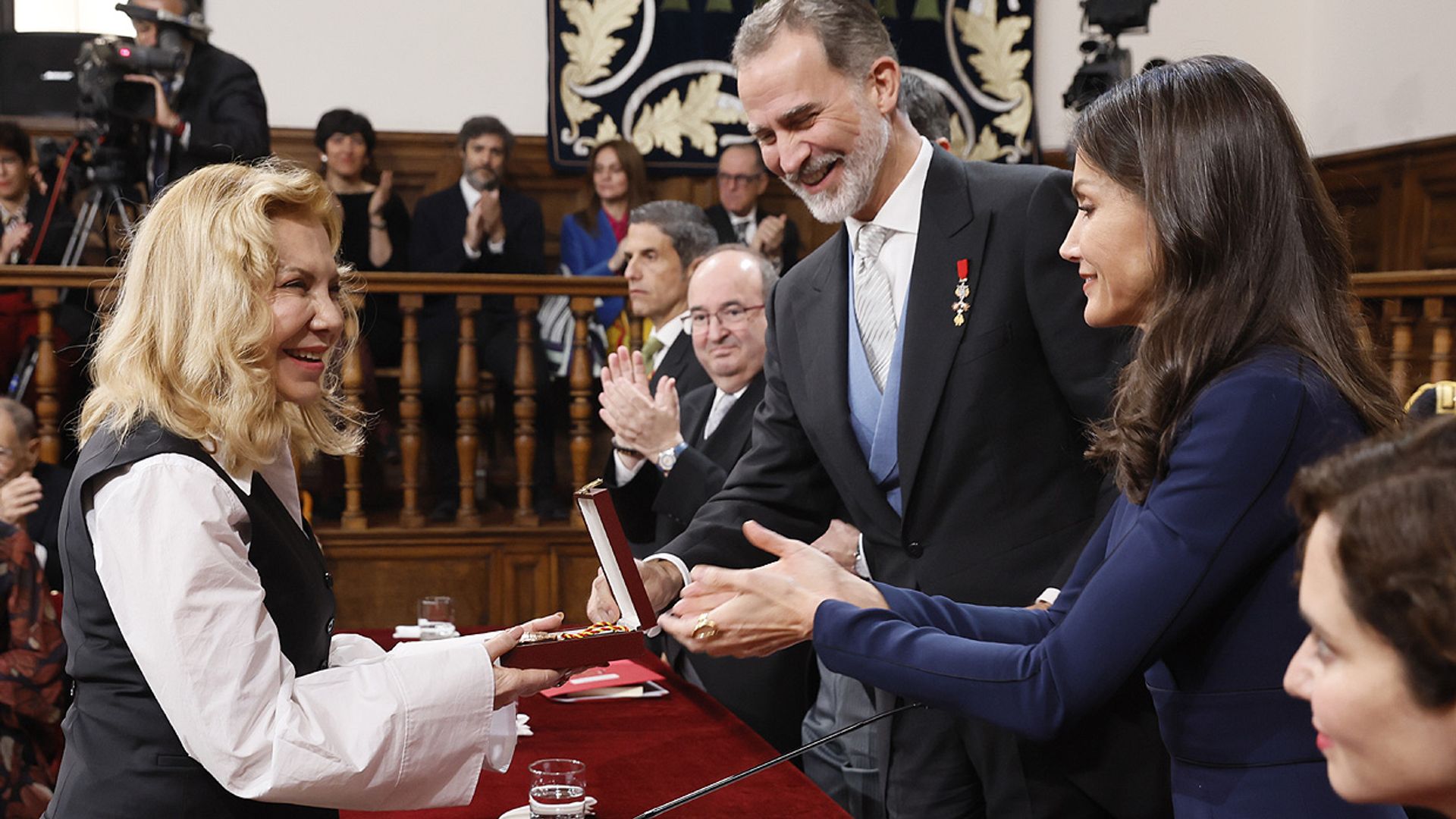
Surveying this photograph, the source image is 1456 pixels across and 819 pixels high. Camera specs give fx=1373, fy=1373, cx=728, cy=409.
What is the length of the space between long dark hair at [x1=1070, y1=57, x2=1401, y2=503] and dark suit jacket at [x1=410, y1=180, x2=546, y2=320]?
14.3 ft

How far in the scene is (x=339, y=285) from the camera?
1.87 meters

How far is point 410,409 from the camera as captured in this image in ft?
16.8

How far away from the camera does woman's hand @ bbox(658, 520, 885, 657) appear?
5.73 ft

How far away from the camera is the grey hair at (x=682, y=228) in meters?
4.55

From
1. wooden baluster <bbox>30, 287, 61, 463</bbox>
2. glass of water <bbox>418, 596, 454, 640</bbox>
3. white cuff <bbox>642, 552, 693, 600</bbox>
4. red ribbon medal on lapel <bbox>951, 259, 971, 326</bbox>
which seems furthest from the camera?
wooden baluster <bbox>30, 287, 61, 463</bbox>

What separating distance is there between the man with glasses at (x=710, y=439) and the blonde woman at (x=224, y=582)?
4.15ft

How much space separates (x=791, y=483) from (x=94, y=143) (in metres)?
3.57

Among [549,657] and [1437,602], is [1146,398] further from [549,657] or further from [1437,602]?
[549,657]

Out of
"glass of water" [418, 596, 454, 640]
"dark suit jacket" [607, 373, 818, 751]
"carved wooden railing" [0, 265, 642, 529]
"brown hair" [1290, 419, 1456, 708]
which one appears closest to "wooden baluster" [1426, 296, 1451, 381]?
"dark suit jacket" [607, 373, 818, 751]

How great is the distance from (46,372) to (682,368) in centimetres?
229

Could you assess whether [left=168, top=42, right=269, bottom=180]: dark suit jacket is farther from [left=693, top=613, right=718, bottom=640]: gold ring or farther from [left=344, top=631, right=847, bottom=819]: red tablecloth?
[left=693, top=613, right=718, bottom=640]: gold ring

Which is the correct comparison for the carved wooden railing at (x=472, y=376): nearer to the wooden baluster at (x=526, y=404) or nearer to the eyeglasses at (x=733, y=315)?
the wooden baluster at (x=526, y=404)

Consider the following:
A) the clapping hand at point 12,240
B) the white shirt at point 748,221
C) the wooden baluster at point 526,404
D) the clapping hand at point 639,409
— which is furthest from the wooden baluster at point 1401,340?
the clapping hand at point 12,240

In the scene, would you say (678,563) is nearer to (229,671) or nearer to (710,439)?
(229,671)
